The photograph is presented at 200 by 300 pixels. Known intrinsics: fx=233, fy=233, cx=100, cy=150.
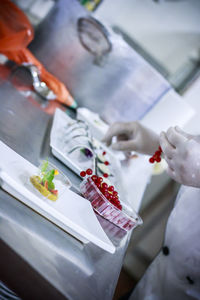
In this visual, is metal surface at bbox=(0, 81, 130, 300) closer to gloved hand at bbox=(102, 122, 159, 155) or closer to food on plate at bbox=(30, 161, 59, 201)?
food on plate at bbox=(30, 161, 59, 201)

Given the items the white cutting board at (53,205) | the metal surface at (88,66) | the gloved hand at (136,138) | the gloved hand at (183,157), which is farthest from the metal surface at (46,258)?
the metal surface at (88,66)

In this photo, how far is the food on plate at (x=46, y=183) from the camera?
0.58m

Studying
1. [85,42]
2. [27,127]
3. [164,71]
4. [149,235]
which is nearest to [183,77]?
[164,71]

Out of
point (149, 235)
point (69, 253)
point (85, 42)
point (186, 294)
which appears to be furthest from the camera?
point (149, 235)

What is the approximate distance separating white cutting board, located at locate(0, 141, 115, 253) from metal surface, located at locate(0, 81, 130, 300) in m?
0.02

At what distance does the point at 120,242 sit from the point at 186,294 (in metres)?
0.40

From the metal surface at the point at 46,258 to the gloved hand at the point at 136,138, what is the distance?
48cm

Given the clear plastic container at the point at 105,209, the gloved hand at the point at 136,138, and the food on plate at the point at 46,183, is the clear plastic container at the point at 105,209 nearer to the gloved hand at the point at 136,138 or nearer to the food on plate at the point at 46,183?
the food on plate at the point at 46,183

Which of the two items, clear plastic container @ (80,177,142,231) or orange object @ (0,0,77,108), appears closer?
clear plastic container @ (80,177,142,231)

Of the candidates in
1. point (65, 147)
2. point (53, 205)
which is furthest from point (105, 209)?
point (65, 147)

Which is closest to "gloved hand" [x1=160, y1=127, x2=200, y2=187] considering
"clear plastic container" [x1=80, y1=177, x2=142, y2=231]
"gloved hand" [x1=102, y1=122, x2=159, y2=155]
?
"clear plastic container" [x1=80, y1=177, x2=142, y2=231]

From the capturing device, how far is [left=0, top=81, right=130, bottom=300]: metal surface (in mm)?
432

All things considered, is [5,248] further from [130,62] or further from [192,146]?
[130,62]

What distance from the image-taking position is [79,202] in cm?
65
